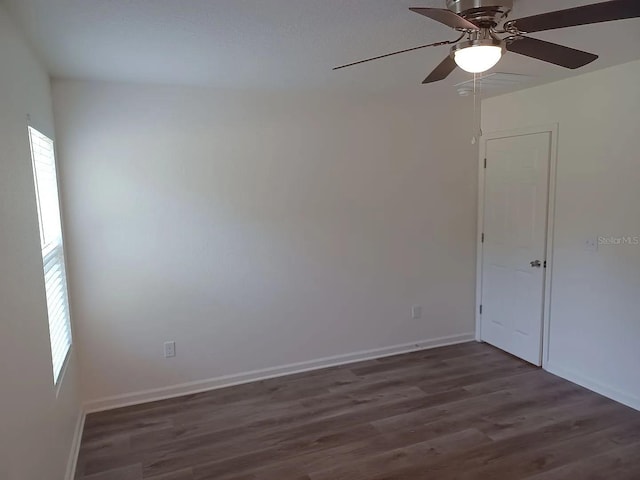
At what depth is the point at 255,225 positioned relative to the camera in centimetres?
363

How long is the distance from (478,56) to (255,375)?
9.70 feet

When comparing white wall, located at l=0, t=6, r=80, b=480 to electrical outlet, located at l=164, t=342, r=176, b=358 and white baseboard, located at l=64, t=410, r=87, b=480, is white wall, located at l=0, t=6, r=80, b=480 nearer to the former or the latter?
white baseboard, located at l=64, t=410, r=87, b=480

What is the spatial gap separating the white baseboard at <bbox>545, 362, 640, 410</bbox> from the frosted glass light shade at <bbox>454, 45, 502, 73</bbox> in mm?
2713

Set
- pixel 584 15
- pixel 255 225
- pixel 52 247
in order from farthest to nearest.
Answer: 1. pixel 255 225
2. pixel 52 247
3. pixel 584 15

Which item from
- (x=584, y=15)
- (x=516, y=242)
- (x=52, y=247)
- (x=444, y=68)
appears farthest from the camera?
(x=516, y=242)

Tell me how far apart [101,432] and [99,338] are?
65 cm

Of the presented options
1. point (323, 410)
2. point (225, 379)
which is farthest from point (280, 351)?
point (323, 410)

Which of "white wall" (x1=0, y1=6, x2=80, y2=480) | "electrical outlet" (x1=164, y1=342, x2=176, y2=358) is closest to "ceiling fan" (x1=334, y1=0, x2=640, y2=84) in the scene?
"white wall" (x1=0, y1=6, x2=80, y2=480)

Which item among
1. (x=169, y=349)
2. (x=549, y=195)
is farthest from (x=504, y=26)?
(x=169, y=349)

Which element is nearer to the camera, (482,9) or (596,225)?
(482,9)

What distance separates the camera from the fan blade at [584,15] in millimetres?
1477

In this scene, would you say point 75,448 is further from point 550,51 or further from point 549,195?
point 549,195

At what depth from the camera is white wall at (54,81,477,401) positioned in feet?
10.6

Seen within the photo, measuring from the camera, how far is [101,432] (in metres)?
3.04
